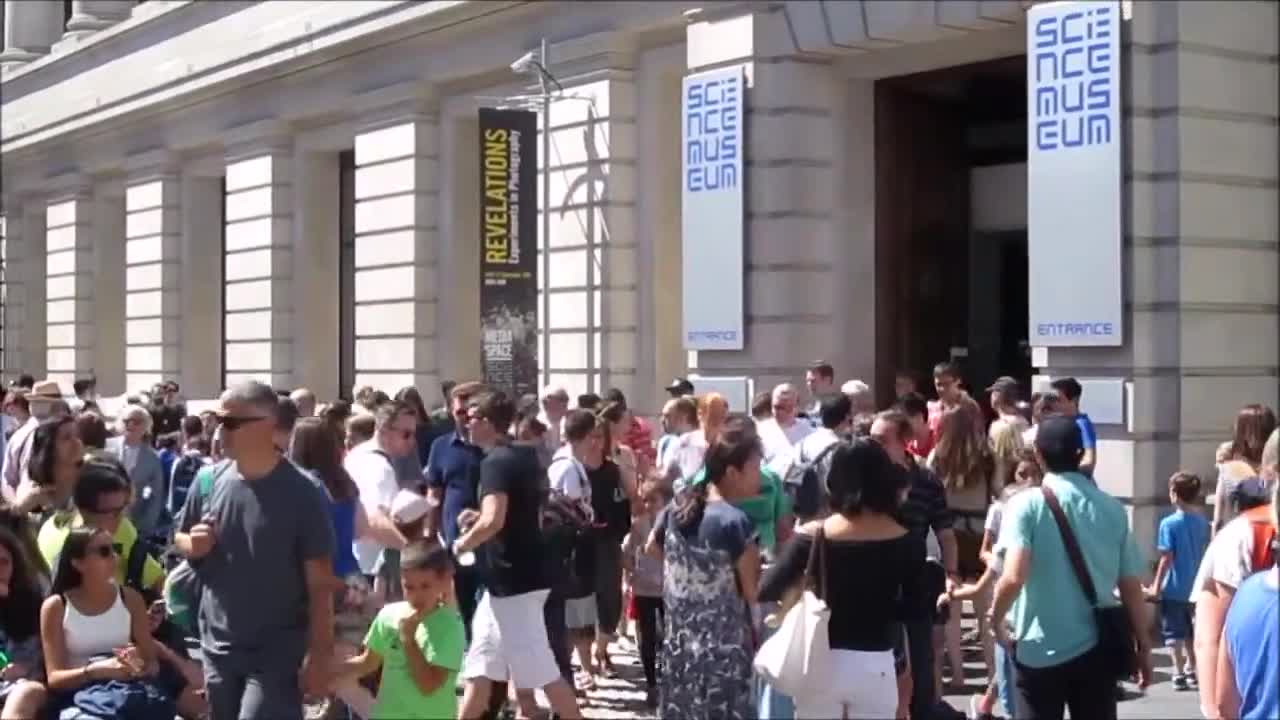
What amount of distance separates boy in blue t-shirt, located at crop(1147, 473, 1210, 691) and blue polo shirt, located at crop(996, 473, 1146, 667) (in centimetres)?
420

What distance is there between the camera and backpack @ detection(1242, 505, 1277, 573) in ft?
21.8

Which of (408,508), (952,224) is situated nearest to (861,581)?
(408,508)

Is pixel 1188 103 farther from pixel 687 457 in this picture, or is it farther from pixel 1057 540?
pixel 1057 540

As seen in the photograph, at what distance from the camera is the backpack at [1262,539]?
665cm

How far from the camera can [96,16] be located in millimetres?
33594

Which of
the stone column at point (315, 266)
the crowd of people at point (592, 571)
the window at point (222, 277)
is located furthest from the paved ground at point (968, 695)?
the window at point (222, 277)

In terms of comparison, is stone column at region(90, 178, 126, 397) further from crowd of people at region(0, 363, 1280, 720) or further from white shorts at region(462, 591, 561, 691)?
white shorts at region(462, 591, 561, 691)

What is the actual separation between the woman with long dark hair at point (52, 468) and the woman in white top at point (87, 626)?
1.78m

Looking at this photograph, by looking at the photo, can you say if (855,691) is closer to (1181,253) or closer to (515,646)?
(515,646)

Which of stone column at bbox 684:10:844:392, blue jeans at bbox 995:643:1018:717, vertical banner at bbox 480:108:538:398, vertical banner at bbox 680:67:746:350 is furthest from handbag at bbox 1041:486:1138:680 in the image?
vertical banner at bbox 480:108:538:398

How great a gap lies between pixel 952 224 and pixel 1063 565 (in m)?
11.4

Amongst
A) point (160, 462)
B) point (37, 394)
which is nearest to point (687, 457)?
point (160, 462)

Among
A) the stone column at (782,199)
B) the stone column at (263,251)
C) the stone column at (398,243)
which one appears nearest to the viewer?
the stone column at (782,199)

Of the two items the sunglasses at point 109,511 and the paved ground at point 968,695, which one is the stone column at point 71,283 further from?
the sunglasses at point 109,511
